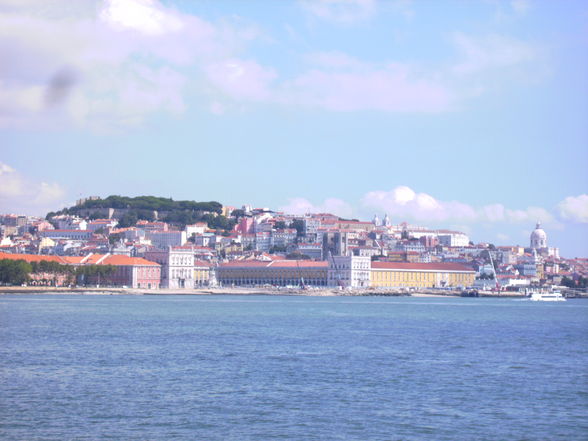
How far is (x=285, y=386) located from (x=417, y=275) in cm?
7564

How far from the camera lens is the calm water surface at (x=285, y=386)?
39.7ft

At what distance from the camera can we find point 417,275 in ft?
295

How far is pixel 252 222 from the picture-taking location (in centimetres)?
11825

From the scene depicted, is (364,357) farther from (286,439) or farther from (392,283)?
(392,283)

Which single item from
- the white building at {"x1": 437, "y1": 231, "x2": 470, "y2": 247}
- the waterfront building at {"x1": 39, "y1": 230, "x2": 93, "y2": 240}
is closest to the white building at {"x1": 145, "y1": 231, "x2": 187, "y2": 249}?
the waterfront building at {"x1": 39, "y1": 230, "x2": 93, "y2": 240}

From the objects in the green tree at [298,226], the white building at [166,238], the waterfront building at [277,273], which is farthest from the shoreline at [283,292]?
the green tree at [298,226]

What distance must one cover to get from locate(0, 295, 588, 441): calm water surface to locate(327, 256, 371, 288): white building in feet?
199

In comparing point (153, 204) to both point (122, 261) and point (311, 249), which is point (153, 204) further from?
point (122, 261)

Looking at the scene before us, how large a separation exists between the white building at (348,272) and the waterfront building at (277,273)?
2.24ft

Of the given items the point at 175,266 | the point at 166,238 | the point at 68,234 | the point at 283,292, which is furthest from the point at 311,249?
the point at 68,234

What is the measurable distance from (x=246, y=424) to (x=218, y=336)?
41.1 feet

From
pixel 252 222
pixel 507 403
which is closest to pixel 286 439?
pixel 507 403

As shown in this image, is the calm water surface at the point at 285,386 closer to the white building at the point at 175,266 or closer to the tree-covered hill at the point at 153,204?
the white building at the point at 175,266

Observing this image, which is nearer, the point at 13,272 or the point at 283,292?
the point at 13,272
